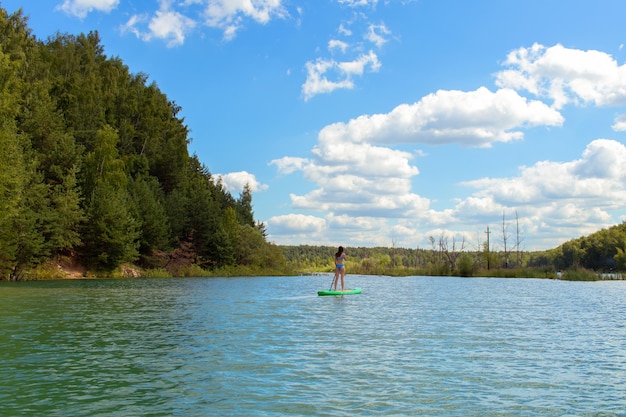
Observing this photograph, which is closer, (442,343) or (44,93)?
(442,343)

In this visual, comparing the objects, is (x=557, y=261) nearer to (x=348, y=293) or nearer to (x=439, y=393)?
(x=348, y=293)

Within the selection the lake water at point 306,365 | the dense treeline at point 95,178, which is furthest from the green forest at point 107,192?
the lake water at point 306,365

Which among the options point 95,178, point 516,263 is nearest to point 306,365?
point 95,178

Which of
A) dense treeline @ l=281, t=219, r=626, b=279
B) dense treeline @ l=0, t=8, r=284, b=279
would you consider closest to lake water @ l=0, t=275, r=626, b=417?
dense treeline @ l=0, t=8, r=284, b=279

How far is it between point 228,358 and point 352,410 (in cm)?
581

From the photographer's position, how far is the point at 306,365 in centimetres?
1412

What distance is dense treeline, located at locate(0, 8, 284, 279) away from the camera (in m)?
60.0

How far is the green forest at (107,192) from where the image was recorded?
61.7 m

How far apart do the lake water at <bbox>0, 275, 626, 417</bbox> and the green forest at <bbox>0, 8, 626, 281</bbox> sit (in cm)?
3718

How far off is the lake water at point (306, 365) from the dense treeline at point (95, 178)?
37016 millimetres

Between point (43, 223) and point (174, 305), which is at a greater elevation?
point (43, 223)

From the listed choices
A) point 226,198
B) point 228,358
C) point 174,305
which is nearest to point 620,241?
point 226,198

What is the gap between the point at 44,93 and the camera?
77188mm

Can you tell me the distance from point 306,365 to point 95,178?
76.0 meters
